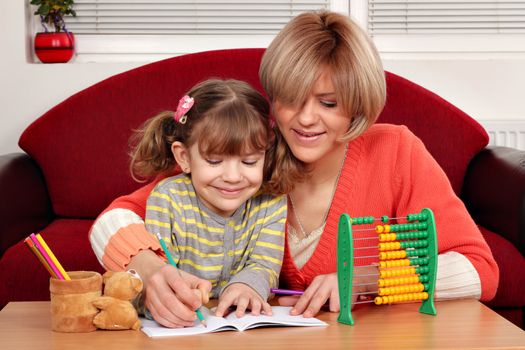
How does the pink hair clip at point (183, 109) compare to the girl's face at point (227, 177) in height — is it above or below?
above

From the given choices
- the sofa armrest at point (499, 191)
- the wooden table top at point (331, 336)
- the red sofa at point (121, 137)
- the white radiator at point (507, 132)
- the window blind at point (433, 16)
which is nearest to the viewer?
the wooden table top at point (331, 336)

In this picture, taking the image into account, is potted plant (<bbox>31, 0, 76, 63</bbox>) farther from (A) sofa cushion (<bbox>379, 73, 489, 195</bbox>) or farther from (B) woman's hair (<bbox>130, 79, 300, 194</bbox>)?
(B) woman's hair (<bbox>130, 79, 300, 194</bbox>)

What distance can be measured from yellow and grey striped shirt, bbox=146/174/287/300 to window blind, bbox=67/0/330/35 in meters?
1.84

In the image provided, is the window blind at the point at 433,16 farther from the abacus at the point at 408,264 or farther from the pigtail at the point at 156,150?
the abacus at the point at 408,264

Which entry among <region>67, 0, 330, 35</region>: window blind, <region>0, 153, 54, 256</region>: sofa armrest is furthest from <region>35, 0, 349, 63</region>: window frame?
<region>0, 153, 54, 256</region>: sofa armrest

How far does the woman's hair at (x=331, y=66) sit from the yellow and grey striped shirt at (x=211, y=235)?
284 millimetres

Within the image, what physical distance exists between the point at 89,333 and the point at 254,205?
0.56 m

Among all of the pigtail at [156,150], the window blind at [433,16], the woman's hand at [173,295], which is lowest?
the woman's hand at [173,295]

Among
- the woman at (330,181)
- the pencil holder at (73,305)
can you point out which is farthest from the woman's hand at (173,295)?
the pencil holder at (73,305)

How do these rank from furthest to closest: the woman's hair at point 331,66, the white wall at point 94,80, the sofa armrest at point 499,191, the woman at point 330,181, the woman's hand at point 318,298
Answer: the white wall at point 94,80, the sofa armrest at point 499,191, the woman's hair at point 331,66, the woman at point 330,181, the woman's hand at point 318,298

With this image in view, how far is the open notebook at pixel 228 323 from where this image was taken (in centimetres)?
131

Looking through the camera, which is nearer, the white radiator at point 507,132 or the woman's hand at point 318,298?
the woman's hand at point 318,298

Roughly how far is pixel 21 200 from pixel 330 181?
1.21 m

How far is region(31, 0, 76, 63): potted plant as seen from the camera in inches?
128
